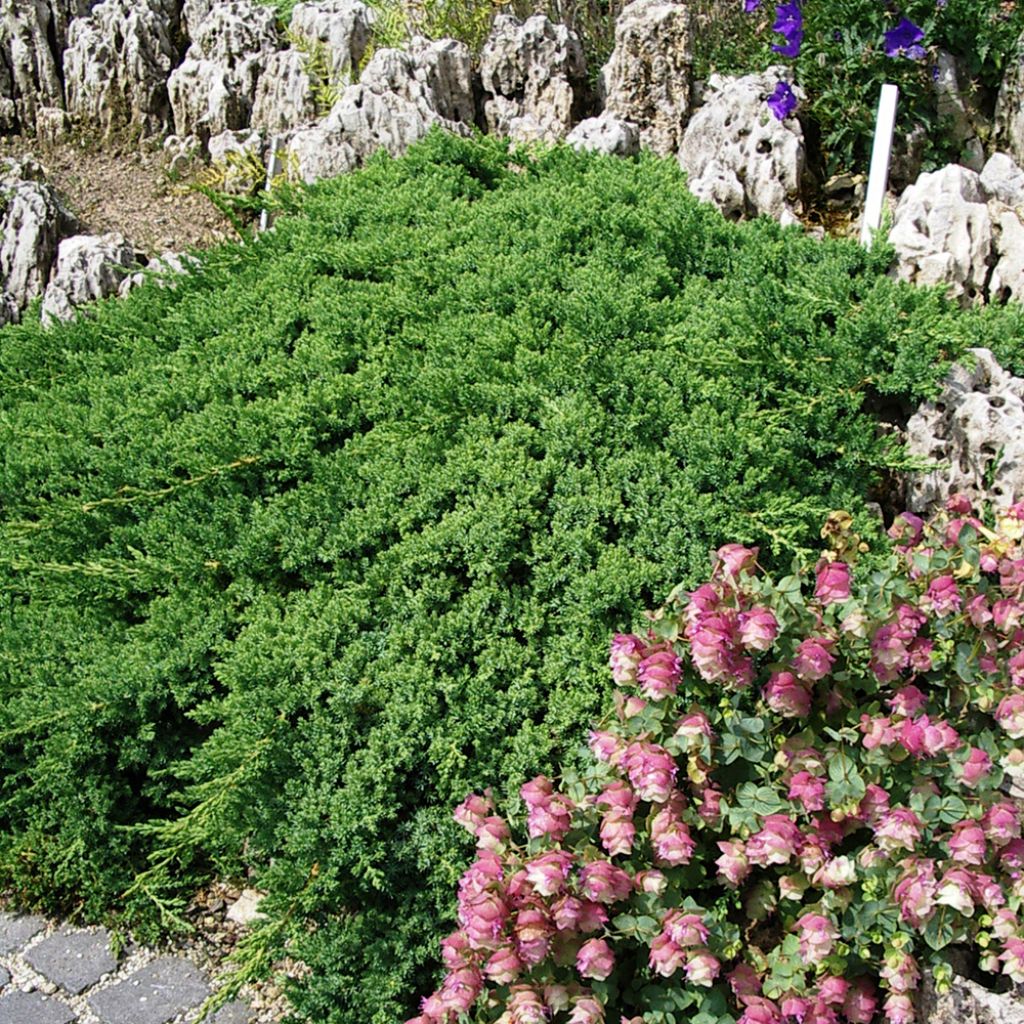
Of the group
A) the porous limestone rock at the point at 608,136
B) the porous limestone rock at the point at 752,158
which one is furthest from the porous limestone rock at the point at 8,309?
the porous limestone rock at the point at 752,158

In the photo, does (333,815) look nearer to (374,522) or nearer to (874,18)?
(374,522)

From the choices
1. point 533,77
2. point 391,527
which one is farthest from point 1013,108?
point 391,527

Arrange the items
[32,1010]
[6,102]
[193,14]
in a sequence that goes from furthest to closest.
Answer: [193,14] < [6,102] < [32,1010]

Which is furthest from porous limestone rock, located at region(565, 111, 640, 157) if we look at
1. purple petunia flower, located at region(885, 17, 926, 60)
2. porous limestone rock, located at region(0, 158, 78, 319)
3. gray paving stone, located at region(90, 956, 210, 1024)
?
gray paving stone, located at region(90, 956, 210, 1024)

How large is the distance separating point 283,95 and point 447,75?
107 centimetres

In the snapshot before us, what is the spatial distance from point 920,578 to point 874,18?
3.04m

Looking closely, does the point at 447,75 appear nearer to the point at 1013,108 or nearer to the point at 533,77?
the point at 533,77

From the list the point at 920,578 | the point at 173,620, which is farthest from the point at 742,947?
the point at 173,620

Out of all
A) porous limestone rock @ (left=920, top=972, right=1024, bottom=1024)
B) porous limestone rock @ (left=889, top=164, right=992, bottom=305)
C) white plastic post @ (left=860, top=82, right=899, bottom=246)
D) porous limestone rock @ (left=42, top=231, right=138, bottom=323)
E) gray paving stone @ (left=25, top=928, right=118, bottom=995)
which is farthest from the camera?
porous limestone rock @ (left=42, top=231, right=138, bottom=323)

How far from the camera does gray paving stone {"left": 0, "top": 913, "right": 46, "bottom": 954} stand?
120 inches

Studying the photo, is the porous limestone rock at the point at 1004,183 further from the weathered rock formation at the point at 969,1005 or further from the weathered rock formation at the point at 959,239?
the weathered rock formation at the point at 969,1005

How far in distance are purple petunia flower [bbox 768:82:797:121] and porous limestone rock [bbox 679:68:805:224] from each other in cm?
2

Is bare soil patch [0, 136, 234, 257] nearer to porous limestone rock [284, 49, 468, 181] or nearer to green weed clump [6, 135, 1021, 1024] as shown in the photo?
porous limestone rock [284, 49, 468, 181]

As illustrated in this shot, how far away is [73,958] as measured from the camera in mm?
2988
